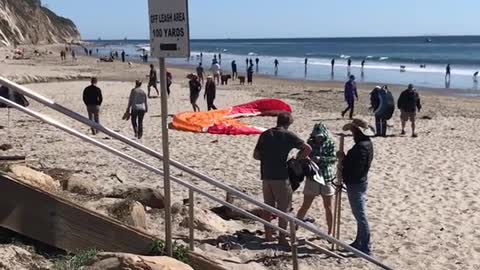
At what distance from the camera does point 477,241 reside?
8.59 m

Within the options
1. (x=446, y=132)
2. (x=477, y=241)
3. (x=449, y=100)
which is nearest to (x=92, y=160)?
(x=477, y=241)

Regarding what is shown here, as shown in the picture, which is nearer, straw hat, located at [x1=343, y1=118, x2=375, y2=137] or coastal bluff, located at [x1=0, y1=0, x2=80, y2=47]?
straw hat, located at [x1=343, y1=118, x2=375, y2=137]

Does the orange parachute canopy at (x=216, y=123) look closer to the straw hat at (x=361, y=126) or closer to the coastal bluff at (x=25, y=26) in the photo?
the straw hat at (x=361, y=126)

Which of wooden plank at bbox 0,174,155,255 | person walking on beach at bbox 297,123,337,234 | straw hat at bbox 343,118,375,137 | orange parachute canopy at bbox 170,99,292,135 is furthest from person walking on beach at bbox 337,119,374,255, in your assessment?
orange parachute canopy at bbox 170,99,292,135

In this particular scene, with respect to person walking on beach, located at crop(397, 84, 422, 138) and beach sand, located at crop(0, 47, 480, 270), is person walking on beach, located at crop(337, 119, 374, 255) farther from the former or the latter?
person walking on beach, located at crop(397, 84, 422, 138)

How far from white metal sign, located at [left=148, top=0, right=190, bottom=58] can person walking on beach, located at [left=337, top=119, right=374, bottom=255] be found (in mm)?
3483

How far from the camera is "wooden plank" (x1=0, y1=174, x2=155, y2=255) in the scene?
17.2 ft

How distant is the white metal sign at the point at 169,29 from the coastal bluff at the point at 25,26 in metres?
84.0

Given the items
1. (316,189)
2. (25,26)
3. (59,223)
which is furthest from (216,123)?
(25,26)

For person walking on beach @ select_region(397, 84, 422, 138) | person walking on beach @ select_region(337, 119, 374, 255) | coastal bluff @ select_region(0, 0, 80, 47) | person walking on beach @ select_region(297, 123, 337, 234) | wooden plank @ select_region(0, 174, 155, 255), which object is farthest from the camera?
coastal bluff @ select_region(0, 0, 80, 47)

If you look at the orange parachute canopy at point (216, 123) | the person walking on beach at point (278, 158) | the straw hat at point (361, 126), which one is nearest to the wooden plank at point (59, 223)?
the person walking on beach at point (278, 158)

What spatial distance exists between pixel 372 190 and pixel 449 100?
21.6 m

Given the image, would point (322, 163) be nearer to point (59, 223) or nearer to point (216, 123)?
point (59, 223)

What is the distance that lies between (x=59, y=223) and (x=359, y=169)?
11.5 feet
